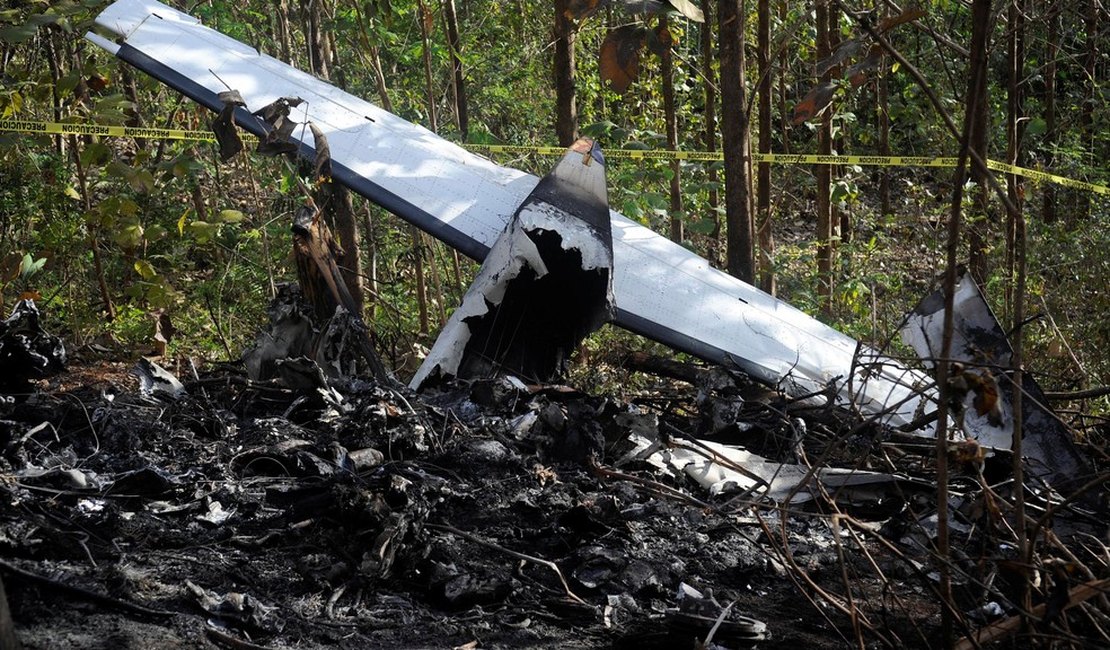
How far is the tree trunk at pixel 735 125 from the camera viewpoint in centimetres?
706

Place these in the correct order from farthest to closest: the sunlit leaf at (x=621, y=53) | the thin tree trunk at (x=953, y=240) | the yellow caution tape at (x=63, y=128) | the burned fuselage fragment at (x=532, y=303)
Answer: the yellow caution tape at (x=63, y=128)
the burned fuselage fragment at (x=532, y=303)
the sunlit leaf at (x=621, y=53)
the thin tree trunk at (x=953, y=240)

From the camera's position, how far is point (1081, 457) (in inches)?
186

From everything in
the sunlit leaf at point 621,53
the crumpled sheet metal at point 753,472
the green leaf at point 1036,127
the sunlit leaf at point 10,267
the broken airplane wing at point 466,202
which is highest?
the green leaf at point 1036,127

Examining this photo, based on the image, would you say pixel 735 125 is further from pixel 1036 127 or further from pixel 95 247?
pixel 95 247

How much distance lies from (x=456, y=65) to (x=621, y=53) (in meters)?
7.34

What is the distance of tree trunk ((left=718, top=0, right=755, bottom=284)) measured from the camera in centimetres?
706

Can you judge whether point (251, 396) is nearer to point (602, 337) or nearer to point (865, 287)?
point (602, 337)

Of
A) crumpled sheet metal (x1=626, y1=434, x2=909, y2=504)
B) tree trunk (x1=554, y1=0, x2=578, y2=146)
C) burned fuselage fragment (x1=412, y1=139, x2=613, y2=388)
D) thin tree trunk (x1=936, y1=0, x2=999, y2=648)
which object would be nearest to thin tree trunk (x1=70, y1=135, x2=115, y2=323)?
burned fuselage fragment (x1=412, y1=139, x2=613, y2=388)

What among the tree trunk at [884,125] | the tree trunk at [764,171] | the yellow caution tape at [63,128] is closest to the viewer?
the yellow caution tape at [63,128]

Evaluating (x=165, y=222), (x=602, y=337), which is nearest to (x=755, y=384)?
(x=602, y=337)

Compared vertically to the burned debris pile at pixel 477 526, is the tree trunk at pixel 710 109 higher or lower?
higher

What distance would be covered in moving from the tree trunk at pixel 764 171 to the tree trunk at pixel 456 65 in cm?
288

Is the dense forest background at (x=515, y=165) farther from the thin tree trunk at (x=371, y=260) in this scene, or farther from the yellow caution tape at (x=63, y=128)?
the yellow caution tape at (x=63, y=128)

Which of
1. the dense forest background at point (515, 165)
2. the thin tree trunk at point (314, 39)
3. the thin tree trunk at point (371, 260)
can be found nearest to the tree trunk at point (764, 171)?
the dense forest background at point (515, 165)
